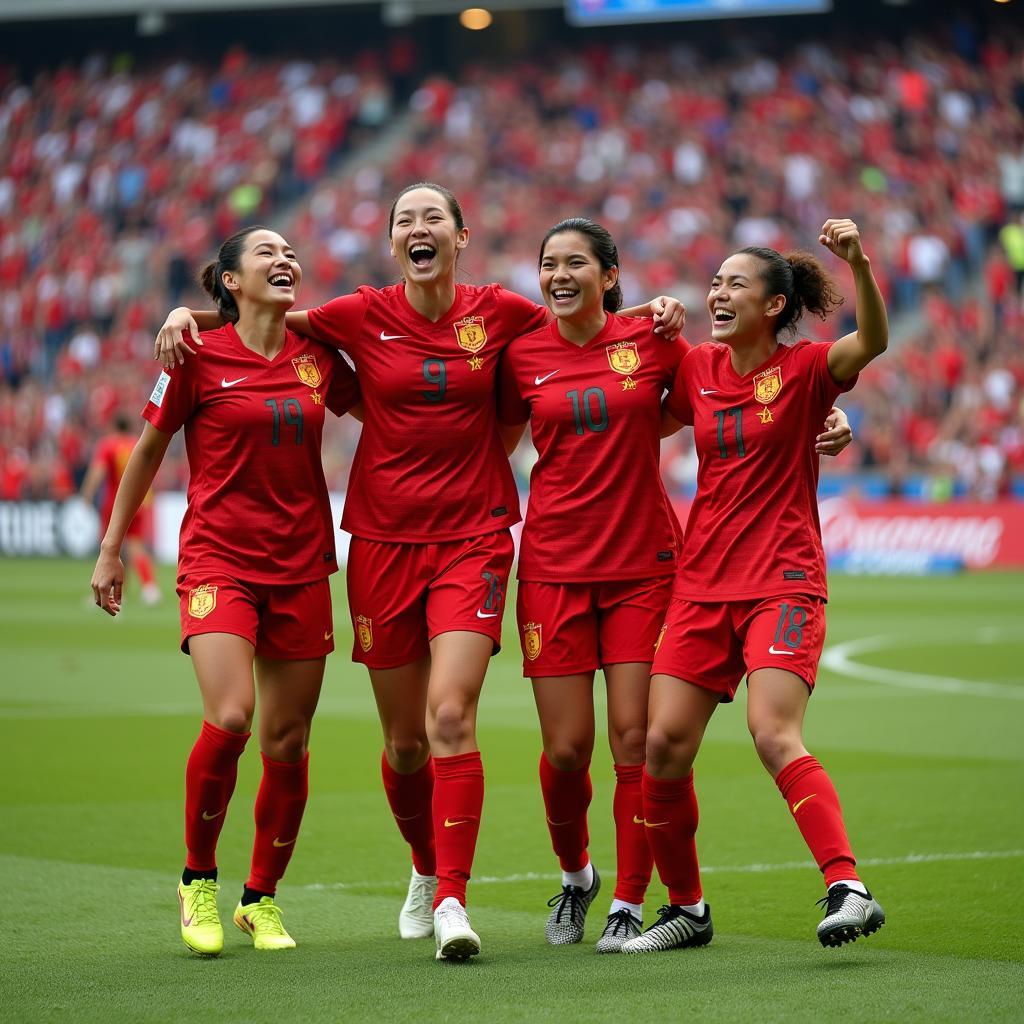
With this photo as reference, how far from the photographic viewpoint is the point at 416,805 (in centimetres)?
618

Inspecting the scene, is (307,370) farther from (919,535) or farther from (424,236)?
(919,535)

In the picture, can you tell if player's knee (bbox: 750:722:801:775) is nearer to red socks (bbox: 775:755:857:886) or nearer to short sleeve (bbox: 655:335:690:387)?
red socks (bbox: 775:755:857:886)

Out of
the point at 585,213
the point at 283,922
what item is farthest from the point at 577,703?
the point at 585,213

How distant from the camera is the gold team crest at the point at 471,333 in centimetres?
614

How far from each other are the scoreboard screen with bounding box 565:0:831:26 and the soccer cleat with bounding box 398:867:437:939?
27.4 m

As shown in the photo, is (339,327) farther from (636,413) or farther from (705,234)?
(705,234)

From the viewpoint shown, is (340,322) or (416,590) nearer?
(416,590)

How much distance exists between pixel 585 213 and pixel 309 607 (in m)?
27.5

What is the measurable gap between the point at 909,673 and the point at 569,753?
344 inches

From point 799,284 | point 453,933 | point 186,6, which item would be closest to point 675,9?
point 186,6

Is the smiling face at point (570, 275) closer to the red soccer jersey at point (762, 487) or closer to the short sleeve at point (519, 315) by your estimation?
the short sleeve at point (519, 315)

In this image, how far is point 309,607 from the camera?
19.4ft

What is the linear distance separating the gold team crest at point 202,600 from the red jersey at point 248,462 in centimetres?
8

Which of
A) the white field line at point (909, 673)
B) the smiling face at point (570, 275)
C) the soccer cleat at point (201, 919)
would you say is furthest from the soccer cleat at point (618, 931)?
the white field line at point (909, 673)
